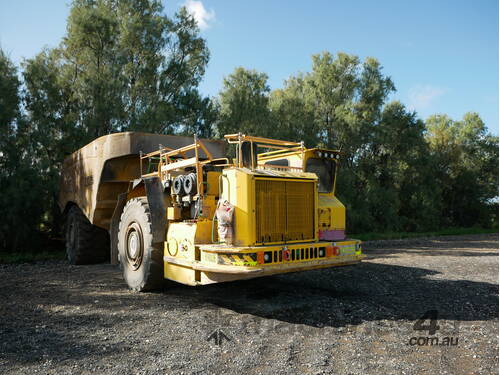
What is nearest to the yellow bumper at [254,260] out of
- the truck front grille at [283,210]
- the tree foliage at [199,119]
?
the truck front grille at [283,210]

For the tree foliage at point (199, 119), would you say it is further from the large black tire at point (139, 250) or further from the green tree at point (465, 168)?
the large black tire at point (139, 250)

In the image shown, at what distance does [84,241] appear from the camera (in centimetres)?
968

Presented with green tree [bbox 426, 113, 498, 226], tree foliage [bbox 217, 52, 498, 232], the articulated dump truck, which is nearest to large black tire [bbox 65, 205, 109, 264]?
the articulated dump truck

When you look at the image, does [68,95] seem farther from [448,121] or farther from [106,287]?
[448,121]

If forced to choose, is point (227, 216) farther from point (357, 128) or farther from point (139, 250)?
point (357, 128)

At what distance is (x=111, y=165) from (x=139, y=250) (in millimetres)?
2547

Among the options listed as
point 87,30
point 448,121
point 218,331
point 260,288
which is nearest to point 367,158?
point 448,121

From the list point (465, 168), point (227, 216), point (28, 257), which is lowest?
point (28, 257)

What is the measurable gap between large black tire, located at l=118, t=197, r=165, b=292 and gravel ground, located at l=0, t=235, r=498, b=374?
24 centimetres

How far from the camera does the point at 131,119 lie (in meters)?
14.5

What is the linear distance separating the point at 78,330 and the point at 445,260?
9.14m

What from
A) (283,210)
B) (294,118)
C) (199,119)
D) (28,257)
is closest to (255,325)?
(283,210)

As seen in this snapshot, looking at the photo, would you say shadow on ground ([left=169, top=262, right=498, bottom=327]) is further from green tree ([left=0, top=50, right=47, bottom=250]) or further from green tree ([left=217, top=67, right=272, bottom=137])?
green tree ([left=217, top=67, right=272, bottom=137])

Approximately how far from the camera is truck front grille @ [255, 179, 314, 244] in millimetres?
5496
